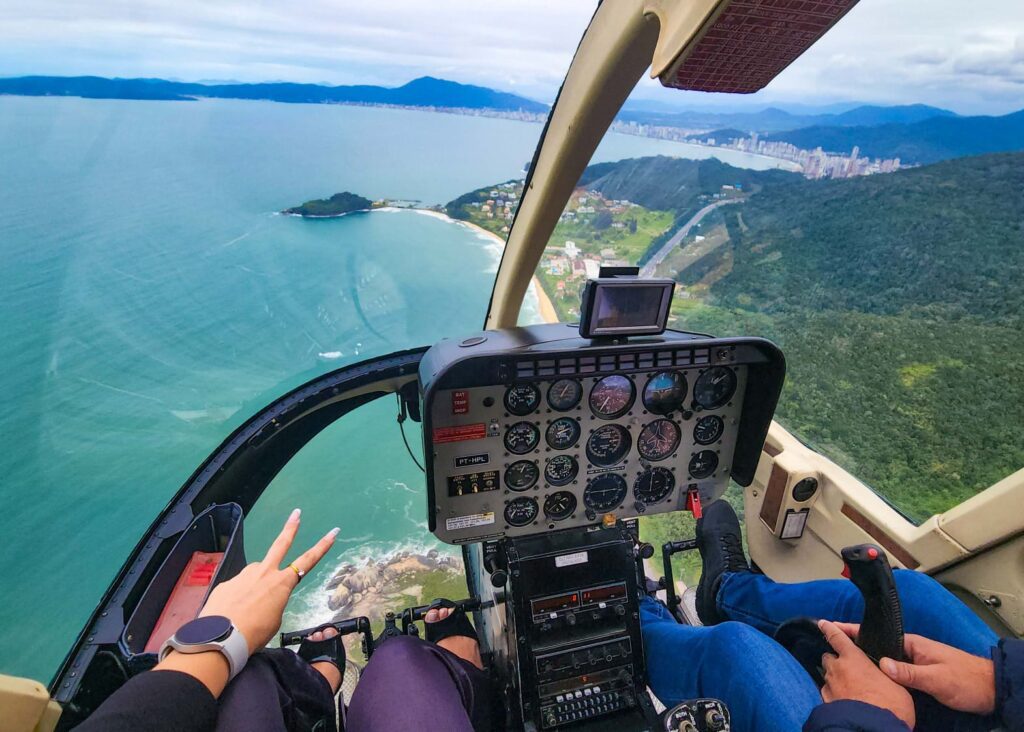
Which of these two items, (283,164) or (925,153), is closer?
(925,153)

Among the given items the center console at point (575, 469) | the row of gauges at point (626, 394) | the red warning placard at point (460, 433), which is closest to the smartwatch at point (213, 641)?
the center console at point (575, 469)

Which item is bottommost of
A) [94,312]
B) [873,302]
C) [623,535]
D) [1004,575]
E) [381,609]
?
[381,609]

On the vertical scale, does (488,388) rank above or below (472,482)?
above

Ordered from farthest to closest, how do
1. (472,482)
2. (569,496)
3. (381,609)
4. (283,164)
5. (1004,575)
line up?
(381,609) → (283,164) → (569,496) → (472,482) → (1004,575)

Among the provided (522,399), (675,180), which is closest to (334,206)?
(522,399)

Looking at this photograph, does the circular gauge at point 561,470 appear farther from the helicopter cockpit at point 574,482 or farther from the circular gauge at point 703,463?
the circular gauge at point 703,463

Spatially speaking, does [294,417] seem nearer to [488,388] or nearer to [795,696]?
[488,388]

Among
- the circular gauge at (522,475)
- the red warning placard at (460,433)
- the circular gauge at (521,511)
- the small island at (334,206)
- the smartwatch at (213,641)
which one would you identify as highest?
the small island at (334,206)

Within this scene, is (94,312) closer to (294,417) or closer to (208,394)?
(208,394)

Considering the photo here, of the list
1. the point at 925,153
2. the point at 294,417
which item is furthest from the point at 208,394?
the point at 925,153

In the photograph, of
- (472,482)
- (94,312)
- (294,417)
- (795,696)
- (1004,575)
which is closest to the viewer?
(795,696)
